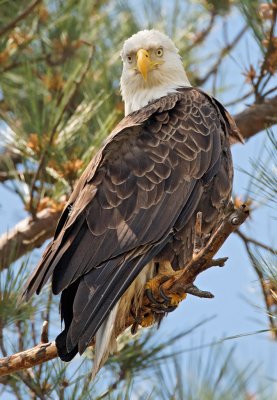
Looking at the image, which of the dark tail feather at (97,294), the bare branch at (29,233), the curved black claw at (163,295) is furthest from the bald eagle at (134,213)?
the bare branch at (29,233)

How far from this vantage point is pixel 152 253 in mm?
3779

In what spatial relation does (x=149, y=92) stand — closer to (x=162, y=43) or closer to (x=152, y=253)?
(x=162, y=43)

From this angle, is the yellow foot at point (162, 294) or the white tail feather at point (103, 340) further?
the yellow foot at point (162, 294)

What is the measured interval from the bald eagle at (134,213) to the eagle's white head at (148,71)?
286 mm

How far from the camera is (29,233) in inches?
182

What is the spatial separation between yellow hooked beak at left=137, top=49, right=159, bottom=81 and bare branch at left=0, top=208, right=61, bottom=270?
74 centimetres

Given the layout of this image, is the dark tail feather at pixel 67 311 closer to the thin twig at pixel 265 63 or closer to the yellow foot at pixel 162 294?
the yellow foot at pixel 162 294

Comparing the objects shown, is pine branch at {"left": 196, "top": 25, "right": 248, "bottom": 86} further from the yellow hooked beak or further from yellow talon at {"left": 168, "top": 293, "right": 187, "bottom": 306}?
yellow talon at {"left": 168, "top": 293, "right": 187, "bottom": 306}

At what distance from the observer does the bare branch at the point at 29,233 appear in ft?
15.0

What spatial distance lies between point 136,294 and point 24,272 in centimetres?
47

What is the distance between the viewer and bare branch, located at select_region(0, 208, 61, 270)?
456 centimetres

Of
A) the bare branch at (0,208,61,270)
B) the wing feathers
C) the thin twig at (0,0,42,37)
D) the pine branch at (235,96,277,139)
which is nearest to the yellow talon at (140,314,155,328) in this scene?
the wing feathers

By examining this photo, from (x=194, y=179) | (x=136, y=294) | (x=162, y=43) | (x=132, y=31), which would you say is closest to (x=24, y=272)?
(x=136, y=294)

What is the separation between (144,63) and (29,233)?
3.06 ft
